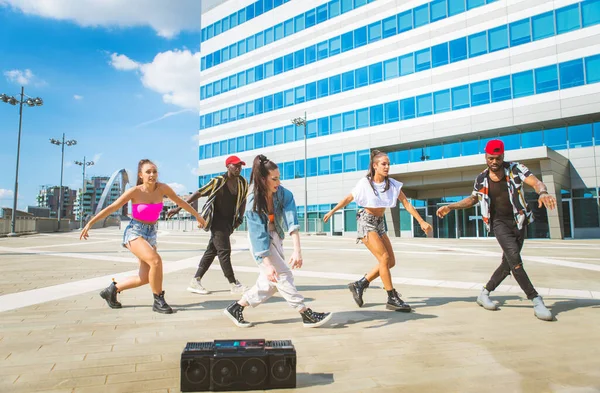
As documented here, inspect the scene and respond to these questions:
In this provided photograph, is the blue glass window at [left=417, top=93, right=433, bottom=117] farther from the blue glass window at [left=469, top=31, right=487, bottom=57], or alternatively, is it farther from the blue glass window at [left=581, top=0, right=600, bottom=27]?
the blue glass window at [left=581, top=0, right=600, bottom=27]

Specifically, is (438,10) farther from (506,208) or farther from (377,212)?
(377,212)

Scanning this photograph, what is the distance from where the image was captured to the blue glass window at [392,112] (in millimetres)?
31719

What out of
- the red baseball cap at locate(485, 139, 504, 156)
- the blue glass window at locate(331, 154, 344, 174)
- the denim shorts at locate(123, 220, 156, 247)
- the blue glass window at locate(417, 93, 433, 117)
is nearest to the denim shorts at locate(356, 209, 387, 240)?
the red baseball cap at locate(485, 139, 504, 156)

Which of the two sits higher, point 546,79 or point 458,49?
point 458,49

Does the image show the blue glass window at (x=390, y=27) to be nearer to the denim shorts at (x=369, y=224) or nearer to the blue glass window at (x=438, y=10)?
the blue glass window at (x=438, y=10)

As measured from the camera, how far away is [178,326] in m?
3.96

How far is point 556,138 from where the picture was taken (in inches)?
999

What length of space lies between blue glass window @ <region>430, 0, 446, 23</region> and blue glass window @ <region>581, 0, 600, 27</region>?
29.2 ft

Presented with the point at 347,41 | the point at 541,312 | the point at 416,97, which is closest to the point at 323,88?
the point at 347,41

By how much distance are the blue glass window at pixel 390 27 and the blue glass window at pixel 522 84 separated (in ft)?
34.2

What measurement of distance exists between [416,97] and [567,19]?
34.1ft

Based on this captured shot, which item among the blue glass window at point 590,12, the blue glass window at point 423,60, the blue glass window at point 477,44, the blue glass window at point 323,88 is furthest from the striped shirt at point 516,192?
the blue glass window at point 323,88

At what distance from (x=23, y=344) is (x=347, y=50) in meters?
35.4

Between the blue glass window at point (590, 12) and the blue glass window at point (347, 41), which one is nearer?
the blue glass window at point (590, 12)
